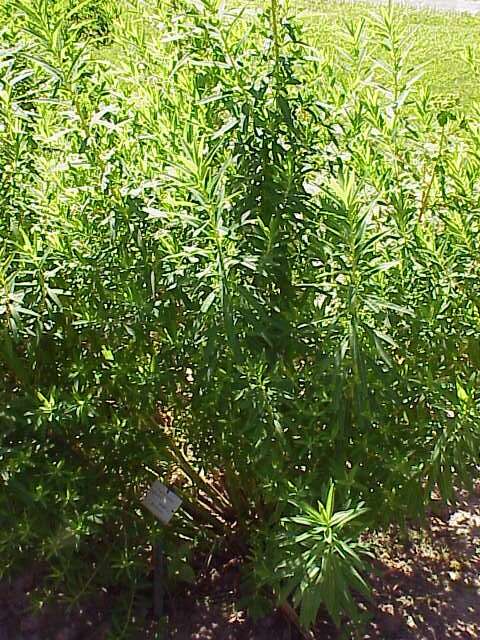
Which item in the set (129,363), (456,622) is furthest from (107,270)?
(456,622)

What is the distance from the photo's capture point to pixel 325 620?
290 centimetres

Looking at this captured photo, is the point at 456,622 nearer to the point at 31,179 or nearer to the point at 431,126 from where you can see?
the point at 431,126

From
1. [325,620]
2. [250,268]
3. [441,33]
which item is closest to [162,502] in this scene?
[325,620]

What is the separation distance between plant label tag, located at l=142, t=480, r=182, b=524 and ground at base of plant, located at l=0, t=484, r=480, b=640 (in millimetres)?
481

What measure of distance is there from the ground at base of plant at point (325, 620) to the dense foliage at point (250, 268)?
423 mm

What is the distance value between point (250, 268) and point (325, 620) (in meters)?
1.36

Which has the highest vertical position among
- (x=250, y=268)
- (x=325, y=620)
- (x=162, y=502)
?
(x=250, y=268)

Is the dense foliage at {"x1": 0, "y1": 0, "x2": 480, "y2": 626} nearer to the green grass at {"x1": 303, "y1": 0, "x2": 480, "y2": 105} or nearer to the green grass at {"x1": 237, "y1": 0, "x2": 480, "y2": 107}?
the green grass at {"x1": 237, "y1": 0, "x2": 480, "y2": 107}

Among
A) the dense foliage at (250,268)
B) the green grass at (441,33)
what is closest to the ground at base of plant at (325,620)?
the dense foliage at (250,268)

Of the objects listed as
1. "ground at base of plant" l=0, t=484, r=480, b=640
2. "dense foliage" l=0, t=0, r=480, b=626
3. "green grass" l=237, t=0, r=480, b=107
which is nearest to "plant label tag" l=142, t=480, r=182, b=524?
"dense foliage" l=0, t=0, r=480, b=626

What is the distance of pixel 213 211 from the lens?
6.56 ft

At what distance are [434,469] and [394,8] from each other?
1233 millimetres

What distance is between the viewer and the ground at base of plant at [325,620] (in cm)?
292

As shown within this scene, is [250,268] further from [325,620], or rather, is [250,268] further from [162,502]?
[325,620]
